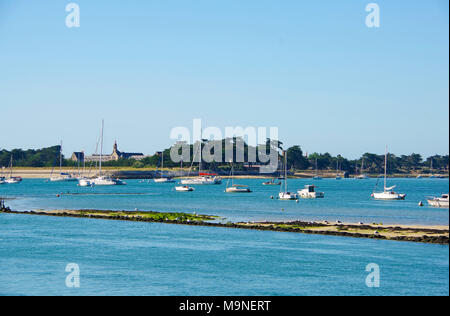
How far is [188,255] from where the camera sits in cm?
5319

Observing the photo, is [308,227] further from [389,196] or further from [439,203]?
[389,196]

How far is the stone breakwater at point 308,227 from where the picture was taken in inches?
2370

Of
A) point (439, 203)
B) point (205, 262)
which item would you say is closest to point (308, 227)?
point (205, 262)

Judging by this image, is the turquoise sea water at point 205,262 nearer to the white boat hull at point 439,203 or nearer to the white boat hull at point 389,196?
the white boat hull at point 439,203

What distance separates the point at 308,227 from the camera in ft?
229

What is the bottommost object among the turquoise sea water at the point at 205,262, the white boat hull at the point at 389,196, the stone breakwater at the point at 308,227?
the turquoise sea water at the point at 205,262

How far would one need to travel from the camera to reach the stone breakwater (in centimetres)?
6019

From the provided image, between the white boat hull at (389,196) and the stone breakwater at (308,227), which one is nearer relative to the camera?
the stone breakwater at (308,227)

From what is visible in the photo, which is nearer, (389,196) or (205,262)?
(205,262)

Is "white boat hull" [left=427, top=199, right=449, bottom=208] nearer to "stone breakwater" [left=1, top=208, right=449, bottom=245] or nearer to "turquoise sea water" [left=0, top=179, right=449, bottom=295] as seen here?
"stone breakwater" [left=1, top=208, right=449, bottom=245]

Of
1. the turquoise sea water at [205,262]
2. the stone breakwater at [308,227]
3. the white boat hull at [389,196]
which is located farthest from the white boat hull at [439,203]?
the turquoise sea water at [205,262]

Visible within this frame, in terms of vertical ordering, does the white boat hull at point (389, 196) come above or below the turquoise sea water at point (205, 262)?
above

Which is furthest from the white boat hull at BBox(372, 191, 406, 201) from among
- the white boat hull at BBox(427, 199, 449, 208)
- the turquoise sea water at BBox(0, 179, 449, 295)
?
the turquoise sea water at BBox(0, 179, 449, 295)
